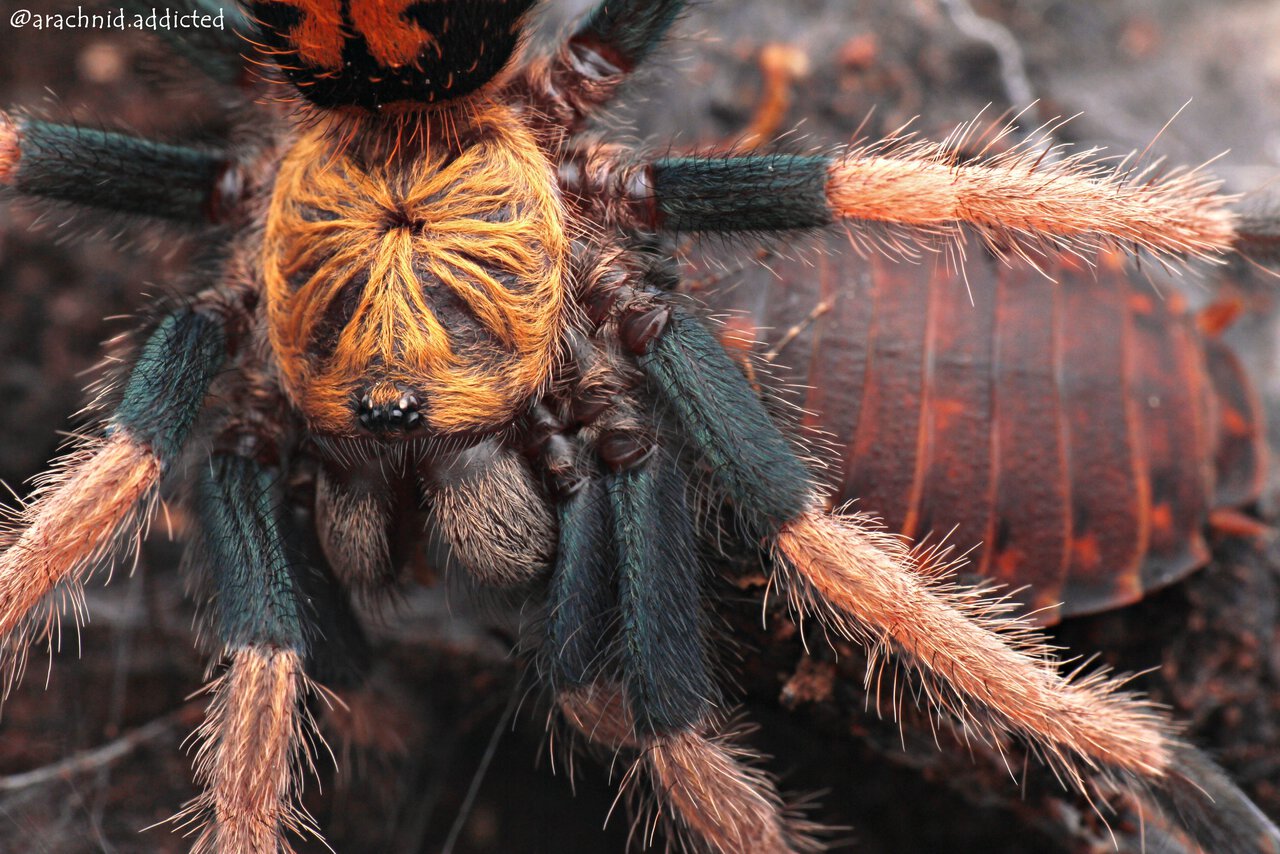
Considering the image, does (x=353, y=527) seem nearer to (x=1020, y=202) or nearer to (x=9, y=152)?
(x=9, y=152)

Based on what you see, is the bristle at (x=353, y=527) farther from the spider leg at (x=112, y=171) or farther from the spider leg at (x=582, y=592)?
the spider leg at (x=112, y=171)

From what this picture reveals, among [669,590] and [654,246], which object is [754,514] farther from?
[654,246]

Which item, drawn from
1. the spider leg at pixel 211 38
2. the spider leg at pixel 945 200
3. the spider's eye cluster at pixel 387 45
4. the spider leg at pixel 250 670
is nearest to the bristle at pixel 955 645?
the spider leg at pixel 945 200

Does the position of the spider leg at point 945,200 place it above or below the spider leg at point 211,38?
above

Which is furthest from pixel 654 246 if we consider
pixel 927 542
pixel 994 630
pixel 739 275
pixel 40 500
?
pixel 40 500

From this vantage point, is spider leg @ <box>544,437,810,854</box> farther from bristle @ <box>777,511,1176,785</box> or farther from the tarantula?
bristle @ <box>777,511,1176,785</box>

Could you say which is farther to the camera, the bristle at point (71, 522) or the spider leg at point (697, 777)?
the spider leg at point (697, 777)

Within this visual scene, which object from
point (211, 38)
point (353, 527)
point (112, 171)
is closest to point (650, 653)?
point (353, 527)
